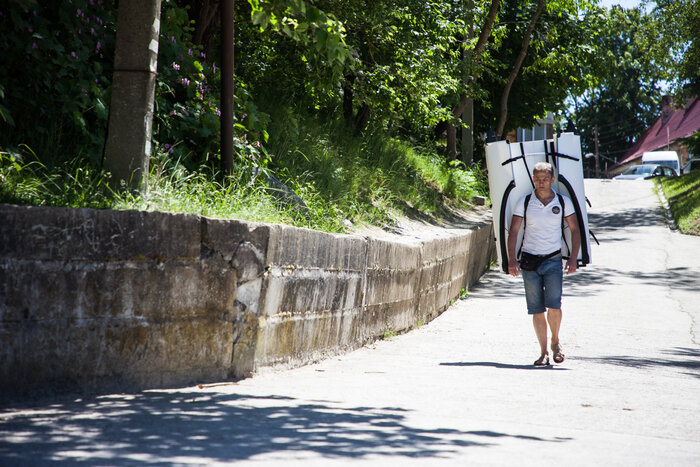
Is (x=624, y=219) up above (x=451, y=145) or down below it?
below

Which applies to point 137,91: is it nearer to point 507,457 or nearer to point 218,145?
point 218,145

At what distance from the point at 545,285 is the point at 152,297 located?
13.2 ft

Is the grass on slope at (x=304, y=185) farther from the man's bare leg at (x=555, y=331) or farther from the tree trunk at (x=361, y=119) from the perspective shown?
the man's bare leg at (x=555, y=331)

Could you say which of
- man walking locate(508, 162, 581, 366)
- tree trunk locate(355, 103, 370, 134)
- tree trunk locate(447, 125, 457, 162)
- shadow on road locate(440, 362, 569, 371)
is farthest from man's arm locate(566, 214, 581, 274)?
tree trunk locate(447, 125, 457, 162)

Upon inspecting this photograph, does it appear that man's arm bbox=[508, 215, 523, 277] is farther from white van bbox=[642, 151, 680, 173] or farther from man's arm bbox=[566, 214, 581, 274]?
white van bbox=[642, 151, 680, 173]

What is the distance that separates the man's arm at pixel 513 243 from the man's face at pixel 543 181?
0.34 m

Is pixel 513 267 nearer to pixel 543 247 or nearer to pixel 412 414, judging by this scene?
pixel 543 247

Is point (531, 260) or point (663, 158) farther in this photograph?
point (663, 158)

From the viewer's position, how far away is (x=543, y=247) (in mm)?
7309

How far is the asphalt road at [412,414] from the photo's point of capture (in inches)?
145

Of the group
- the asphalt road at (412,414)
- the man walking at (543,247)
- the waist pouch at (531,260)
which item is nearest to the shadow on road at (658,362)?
the asphalt road at (412,414)

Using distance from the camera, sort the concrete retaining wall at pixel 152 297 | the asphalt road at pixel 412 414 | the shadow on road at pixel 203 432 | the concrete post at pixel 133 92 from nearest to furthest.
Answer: the shadow on road at pixel 203 432 → the asphalt road at pixel 412 414 → the concrete retaining wall at pixel 152 297 → the concrete post at pixel 133 92

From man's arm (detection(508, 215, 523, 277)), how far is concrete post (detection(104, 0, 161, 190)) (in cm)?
351

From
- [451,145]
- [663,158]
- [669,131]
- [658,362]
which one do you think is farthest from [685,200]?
[669,131]
